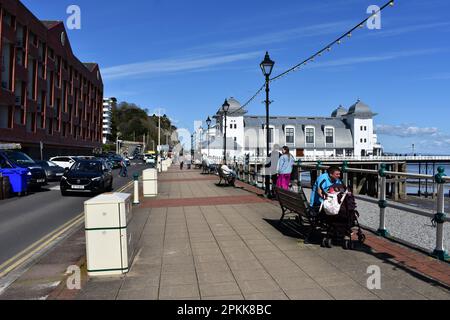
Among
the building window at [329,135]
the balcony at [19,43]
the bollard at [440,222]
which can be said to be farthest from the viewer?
the building window at [329,135]

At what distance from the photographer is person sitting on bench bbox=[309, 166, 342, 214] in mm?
7844

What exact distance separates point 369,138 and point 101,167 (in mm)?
88703

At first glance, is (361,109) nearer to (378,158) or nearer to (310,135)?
(310,135)

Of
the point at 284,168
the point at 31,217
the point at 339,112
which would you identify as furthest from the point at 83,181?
the point at 339,112

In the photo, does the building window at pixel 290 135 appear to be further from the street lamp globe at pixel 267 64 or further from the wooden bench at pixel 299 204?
the wooden bench at pixel 299 204

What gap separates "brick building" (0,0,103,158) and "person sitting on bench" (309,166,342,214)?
3704cm

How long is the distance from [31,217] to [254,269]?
8.19 metres

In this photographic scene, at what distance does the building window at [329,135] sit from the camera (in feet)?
330

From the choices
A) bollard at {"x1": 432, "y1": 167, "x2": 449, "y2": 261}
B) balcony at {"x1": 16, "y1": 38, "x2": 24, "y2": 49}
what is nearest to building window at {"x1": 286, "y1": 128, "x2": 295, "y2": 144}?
balcony at {"x1": 16, "y1": 38, "x2": 24, "y2": 49}

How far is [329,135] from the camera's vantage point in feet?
331

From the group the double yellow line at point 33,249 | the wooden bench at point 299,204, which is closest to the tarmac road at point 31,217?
the double yellow line at point 33,249

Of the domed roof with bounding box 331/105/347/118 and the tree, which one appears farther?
the tree

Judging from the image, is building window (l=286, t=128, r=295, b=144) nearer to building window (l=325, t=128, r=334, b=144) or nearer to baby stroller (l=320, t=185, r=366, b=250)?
building window (l=325, t=128, r=334, b=144)

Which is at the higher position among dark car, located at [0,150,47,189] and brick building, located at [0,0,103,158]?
brick building, located at [0,0,103,158]
